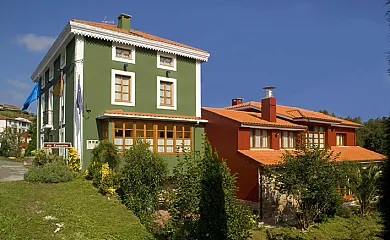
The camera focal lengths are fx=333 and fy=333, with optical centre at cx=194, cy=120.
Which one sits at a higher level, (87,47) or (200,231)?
(87,47)

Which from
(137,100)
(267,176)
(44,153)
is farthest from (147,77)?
(267,176)

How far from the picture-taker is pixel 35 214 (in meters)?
11.5

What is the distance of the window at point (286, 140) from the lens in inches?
928

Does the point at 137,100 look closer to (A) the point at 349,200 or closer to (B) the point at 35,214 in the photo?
(B) the point at 35,214

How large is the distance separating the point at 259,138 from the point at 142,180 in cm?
1059

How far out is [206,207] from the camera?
37.3 ft

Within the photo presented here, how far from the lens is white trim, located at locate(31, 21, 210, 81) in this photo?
17828 millimetres

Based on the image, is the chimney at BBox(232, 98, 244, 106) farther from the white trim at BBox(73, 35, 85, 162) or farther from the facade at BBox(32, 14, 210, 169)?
the white trim at BBox(73, 35, 85, 162)

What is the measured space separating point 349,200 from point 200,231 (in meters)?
16.4

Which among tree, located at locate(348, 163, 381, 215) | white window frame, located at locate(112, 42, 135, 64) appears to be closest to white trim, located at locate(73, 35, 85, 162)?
white window frame, located at locate(112, 42, 135, 64)

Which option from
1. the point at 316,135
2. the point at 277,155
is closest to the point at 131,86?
the point at 277,155

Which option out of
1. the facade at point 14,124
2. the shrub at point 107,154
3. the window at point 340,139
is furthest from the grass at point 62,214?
the facade at point 14,124

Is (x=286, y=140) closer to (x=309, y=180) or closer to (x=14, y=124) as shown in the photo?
(x=309, y=180)

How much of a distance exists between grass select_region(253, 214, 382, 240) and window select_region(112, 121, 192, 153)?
21.0 feet
